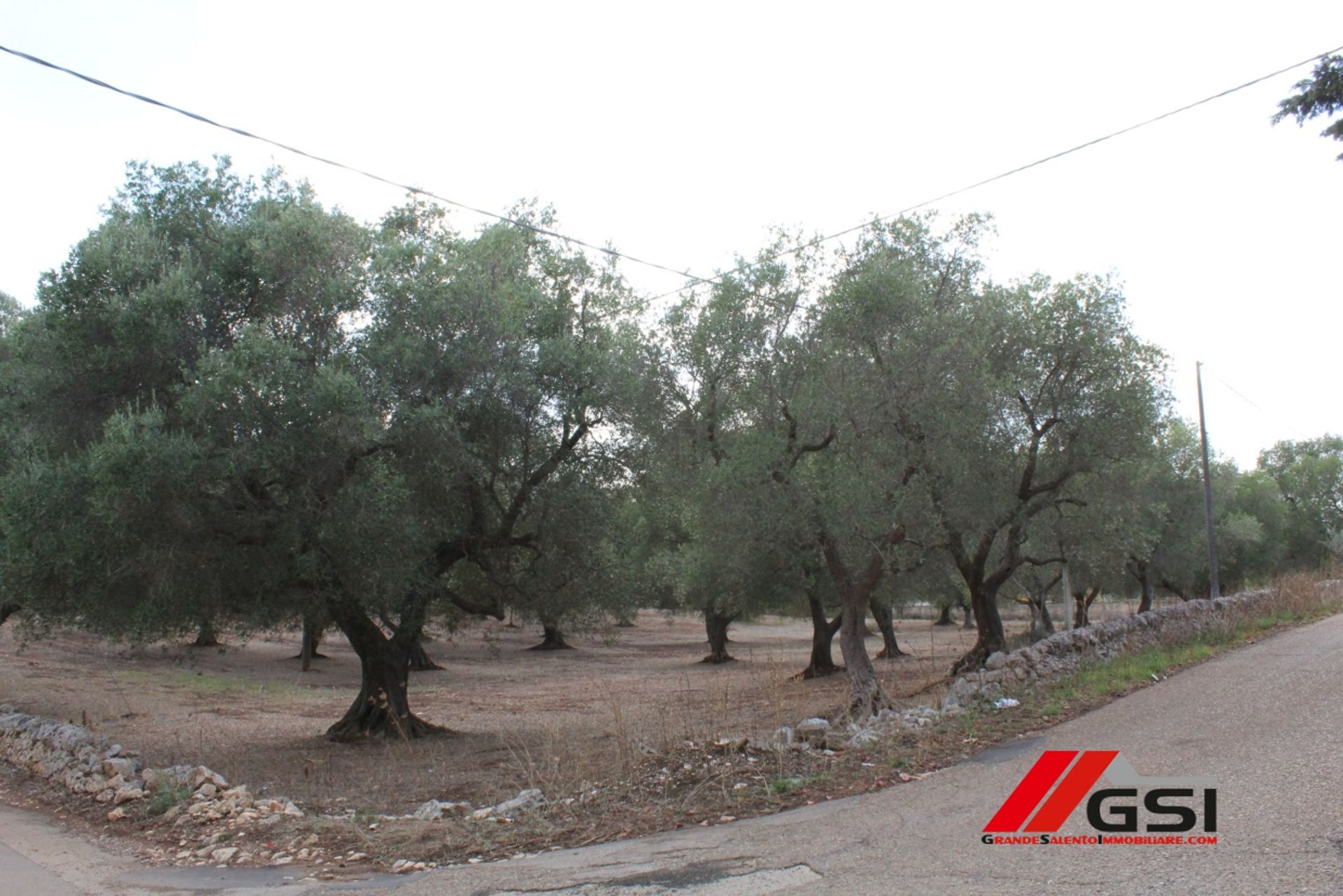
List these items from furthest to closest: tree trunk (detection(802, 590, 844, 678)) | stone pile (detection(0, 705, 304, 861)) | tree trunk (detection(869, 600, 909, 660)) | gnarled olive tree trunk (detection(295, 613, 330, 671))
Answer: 1. tree trunk (detection(869, 600, 909, 660))
2. tree trunk (detection(802, 590, 844, 678))
3. gnarled olive tree trunk (detection(295, 613, 330, 671))
4. stone pile (detection(0, 705, 304, 861))

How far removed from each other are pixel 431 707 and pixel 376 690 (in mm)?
8389

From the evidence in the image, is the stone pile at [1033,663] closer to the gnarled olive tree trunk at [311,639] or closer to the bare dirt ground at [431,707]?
the bare dirt ground at [431,707]

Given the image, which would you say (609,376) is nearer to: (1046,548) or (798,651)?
(1046,548)

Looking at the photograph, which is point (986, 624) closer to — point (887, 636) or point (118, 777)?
point (887, 636)

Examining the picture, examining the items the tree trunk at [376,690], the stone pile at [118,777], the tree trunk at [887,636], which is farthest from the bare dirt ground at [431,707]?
the stone pile at [118,777]

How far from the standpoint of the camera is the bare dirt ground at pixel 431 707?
11.1 meters

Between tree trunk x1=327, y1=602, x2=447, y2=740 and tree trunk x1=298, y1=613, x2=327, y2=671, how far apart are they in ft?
2.94

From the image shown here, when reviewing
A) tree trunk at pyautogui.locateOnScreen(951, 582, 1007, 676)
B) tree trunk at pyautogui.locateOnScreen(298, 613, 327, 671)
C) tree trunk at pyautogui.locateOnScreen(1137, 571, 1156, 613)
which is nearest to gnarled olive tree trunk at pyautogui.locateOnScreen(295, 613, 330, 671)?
tree trunk at pyautogui.locateOnScreen(298, 613, 327, 671)

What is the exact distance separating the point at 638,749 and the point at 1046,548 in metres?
17.2

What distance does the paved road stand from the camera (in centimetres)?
506

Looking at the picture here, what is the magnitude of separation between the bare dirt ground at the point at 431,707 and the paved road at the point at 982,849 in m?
2.33

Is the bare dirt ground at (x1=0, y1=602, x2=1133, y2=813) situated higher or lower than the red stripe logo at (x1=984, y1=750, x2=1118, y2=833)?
lower

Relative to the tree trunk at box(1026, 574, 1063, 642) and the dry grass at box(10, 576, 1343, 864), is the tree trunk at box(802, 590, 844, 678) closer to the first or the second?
the dry grass at box(10, 576, 1343, 864)

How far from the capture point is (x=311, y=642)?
34250 millimetres
